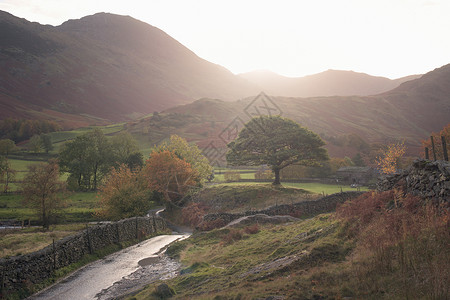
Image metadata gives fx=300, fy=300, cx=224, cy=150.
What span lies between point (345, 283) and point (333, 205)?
34216 millimetres

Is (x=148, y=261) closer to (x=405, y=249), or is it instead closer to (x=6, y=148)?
(x=405, y=249)

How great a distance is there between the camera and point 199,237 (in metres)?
30.0

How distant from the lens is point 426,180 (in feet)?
43.0

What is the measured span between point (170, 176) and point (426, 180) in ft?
156

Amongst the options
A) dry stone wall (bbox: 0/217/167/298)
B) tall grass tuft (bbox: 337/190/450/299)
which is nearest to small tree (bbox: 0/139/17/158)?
dry stone wall (bbox: 0/217/167/298)

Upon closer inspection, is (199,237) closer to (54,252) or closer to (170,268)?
(170,268)

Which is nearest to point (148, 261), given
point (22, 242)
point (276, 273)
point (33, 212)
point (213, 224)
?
point (213, 224)

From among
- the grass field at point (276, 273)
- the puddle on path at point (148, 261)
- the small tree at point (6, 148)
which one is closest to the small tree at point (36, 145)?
the small tree at point (6, 148)

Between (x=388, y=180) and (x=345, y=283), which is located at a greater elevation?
(x=388, y=180)

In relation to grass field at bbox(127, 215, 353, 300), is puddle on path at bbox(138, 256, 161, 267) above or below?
below

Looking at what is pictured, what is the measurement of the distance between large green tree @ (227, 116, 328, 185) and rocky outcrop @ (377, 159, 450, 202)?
33.4 meters

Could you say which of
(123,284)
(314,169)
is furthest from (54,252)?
(314,169)

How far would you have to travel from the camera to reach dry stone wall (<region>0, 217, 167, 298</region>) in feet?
56.2

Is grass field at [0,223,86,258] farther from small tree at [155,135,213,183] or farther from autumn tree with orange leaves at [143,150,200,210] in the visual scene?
small tree at [155,135,213,183]
